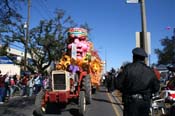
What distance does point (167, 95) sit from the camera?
40.2 ft

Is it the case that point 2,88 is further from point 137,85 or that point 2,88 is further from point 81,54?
point 137,85

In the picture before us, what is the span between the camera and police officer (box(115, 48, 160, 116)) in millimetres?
7059

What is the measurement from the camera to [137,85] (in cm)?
706

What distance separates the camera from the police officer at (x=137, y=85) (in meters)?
7.06

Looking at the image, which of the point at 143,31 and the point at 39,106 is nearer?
the point at 143,31

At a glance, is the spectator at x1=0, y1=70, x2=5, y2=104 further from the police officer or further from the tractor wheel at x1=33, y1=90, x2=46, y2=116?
the police officer

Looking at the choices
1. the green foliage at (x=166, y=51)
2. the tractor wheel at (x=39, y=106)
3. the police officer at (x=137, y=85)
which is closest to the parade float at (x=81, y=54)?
the tractor wheel at (x=39, y=106)

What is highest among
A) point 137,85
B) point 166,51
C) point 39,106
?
point 166,51

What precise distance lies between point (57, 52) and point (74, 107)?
97.0ft

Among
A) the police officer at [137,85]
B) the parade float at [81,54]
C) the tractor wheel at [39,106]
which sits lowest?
the tractor wheel at [39,106]

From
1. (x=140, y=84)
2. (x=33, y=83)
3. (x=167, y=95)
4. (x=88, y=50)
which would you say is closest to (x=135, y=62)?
(x=140, y=84)

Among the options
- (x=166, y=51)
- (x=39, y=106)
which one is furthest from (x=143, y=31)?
(x=166, y=51)

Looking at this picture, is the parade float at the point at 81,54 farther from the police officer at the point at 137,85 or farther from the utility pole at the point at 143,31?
the police officer at the point at 137,85

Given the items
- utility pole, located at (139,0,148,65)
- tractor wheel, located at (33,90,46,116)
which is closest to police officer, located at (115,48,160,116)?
utility pole, located at (139,0,148,65)
